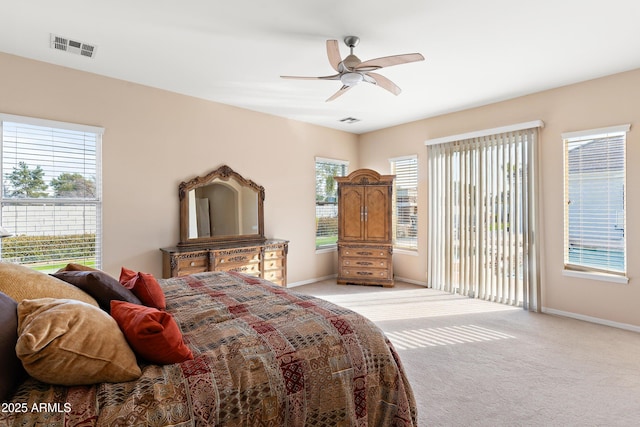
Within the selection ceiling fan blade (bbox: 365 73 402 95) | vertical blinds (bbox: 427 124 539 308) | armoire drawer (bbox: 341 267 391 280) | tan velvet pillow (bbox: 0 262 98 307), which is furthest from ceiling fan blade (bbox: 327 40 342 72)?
armoire drawer (bbox: 341 267 391 280)

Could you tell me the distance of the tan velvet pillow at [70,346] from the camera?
109 cm

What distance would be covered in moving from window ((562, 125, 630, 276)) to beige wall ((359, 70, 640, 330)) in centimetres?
8

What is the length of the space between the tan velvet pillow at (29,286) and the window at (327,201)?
441cm

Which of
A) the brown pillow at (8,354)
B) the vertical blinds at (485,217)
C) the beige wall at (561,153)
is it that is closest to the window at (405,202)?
the vertical blinds at (485,217)

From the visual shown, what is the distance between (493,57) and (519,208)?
2.01 meters

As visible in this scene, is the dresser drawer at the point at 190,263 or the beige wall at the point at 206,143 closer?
the beige wall at the point at 206,143

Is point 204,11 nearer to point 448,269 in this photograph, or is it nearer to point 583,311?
point 448,269

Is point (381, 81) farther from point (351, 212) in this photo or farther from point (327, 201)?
point (327, 201)

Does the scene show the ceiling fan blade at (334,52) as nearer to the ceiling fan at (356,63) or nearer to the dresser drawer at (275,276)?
the ceiling fan at (356,63)

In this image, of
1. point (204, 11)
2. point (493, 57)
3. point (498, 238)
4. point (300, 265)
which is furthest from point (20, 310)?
point (498, 238)

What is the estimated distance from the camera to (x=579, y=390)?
2338mm

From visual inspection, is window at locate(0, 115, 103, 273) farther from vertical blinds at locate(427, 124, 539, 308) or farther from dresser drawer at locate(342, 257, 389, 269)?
vertical blinds at locate(427, 124, 539, 308)

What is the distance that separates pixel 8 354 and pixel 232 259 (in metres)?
3.16

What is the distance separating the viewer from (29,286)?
58.2 inches
